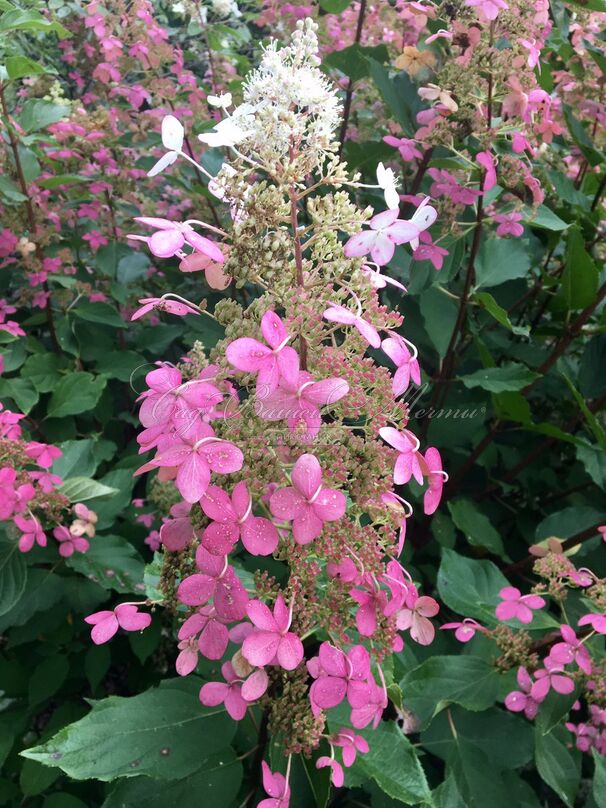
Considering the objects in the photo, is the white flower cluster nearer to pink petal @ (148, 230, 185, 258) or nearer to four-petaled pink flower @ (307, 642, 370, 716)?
pink petal @ (148, 230, 185, 258)

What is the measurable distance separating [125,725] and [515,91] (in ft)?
4.24

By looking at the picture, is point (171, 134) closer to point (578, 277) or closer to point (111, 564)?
point (111, 564)

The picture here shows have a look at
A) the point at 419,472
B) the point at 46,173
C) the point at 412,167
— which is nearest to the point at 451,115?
the point at 412,167

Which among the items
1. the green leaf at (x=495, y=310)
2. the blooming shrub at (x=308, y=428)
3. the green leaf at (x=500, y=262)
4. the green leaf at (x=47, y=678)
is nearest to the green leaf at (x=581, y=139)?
the blooming shrub at (x=308, y=428)

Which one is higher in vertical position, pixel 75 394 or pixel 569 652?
pixel 569 652

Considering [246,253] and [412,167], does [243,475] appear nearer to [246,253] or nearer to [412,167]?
[246,253]

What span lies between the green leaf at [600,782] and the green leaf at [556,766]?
4 centimetres

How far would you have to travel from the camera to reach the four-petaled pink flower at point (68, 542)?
137cm

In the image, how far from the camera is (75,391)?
5.88 feet

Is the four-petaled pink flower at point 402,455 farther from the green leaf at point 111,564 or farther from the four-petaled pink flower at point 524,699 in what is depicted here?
the green leaf at point 111,564

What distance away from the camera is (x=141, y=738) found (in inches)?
34.8

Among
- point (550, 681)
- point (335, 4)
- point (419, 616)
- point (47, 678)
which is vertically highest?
point (335, 4)

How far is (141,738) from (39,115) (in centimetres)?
158

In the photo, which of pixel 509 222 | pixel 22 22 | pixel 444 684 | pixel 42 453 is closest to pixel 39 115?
pixel 22 22
